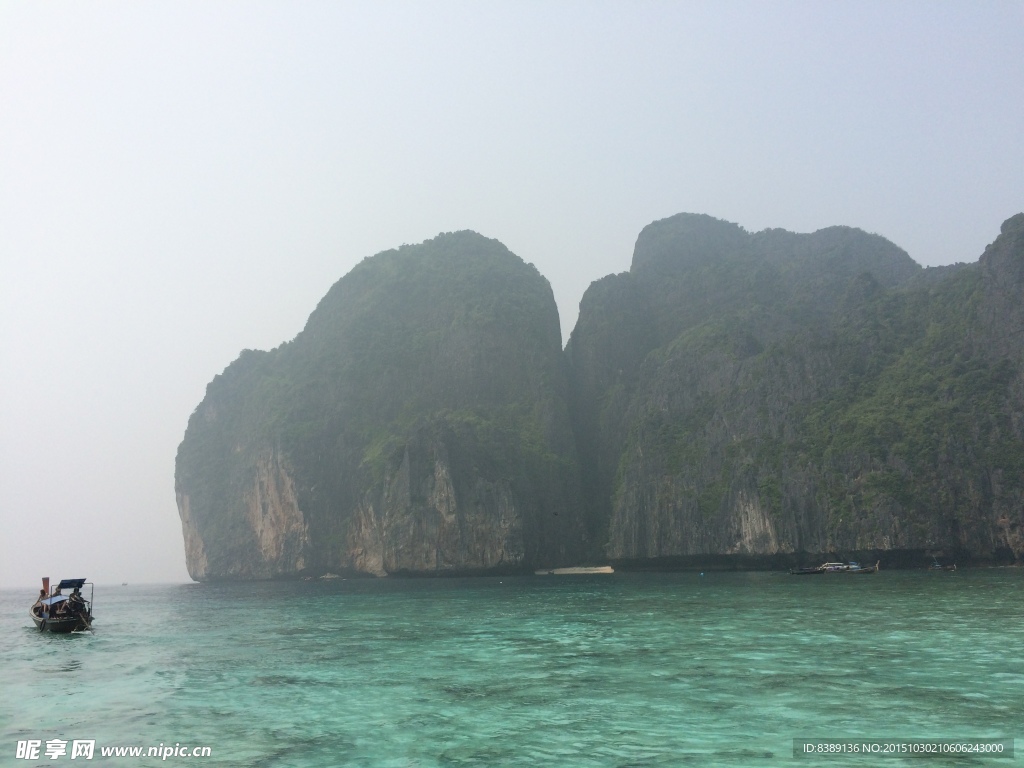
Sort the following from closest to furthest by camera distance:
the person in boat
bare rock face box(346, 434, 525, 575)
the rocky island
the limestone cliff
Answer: the person in boat → the limestone cliff → the rocky island → bare rock face box(346, 434, 525, 575)

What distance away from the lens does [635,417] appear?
112062 mm

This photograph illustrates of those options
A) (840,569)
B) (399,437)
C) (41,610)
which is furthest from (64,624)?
(399,437)

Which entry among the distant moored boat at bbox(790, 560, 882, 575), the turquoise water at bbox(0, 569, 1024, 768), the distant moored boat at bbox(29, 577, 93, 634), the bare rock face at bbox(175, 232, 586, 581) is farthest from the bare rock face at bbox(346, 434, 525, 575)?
the turquoise water at bbox(0, 569, 1024, 768)

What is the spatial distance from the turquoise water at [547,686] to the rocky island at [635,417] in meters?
42.9

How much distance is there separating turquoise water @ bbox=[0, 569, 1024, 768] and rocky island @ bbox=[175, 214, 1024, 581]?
42889mm

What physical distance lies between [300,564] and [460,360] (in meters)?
39.3

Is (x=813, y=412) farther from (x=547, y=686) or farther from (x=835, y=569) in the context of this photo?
(x=547, y=686)

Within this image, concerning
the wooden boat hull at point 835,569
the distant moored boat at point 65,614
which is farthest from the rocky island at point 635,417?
the distant moored boat at point 65,614

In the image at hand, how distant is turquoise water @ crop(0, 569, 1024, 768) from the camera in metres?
12.8

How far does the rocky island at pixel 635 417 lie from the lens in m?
75.6

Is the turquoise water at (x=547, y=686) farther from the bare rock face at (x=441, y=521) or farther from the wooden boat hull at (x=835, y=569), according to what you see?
the bare rock face at (x=441, y=521)

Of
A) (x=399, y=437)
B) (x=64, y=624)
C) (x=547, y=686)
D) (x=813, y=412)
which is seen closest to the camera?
(x=547, y=686)

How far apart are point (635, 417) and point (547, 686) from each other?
314 feet

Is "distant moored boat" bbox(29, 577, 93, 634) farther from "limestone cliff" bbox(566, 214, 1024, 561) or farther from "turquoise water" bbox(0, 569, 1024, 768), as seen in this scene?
"limestone cliff" bbox(566, 214, 1024, 561)
